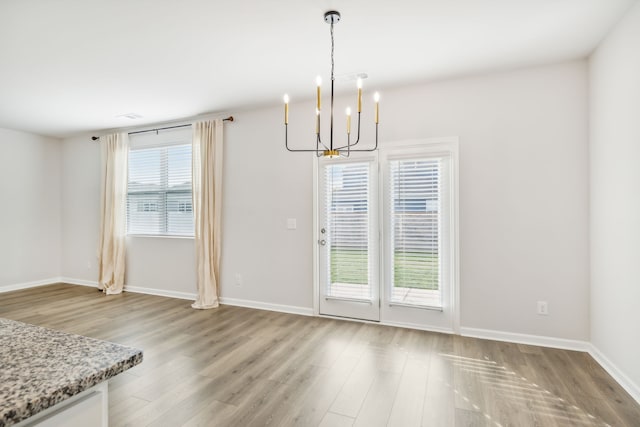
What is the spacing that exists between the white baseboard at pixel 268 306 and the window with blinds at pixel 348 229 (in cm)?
41

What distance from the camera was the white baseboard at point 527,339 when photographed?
3.08 m

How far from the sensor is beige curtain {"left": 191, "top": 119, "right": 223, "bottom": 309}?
15.0ft

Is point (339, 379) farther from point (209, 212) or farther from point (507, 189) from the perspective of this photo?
point (209, 212)

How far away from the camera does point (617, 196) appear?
2.54 m

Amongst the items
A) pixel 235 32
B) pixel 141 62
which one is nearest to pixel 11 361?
pixel 235 32

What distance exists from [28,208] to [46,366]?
6661mm

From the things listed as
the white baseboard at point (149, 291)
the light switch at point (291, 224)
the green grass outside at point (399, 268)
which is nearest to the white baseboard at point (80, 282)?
the white baseboard at point (149, 291)

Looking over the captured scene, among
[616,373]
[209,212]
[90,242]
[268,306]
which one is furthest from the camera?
[90,242]

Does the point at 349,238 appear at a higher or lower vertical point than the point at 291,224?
lower

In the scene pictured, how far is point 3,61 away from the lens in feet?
10.1

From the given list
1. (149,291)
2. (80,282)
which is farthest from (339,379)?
(80,282)

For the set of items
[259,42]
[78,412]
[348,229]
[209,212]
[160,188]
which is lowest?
A: [78,412]

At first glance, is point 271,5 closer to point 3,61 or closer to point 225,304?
point 3,61

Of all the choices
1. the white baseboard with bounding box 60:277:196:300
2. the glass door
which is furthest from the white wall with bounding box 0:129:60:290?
the glass door
